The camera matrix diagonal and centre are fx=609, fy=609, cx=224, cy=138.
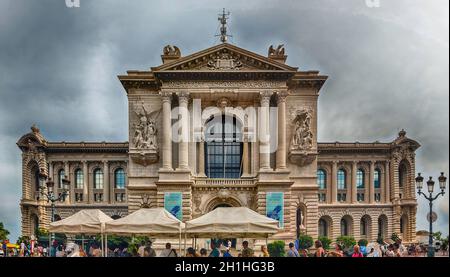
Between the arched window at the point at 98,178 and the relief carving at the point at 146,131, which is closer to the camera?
the relief carving at the point at 146,131

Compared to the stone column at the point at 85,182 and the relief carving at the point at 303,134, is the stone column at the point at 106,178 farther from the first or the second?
the relief carving at the point at 303,134

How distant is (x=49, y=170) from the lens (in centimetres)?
6200

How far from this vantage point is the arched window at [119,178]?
6650 centimetres

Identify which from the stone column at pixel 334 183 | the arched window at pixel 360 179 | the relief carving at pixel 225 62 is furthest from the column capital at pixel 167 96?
the arched window at pixel 360 179

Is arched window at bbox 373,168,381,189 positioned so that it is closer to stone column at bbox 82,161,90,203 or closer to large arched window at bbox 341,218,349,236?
large arched window at bbox 341,218,349,236

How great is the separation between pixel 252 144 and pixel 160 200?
8.52 m

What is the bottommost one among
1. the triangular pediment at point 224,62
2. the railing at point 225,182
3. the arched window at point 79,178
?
the railing at point 225,182

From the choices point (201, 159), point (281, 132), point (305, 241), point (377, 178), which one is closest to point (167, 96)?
point (201, 159)

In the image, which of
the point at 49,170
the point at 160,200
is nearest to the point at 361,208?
the point at 160,200

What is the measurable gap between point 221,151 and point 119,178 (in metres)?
21.1

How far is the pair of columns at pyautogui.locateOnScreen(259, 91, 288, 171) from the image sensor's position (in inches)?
1854

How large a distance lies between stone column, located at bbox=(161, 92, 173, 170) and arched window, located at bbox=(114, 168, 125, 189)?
19.8m
